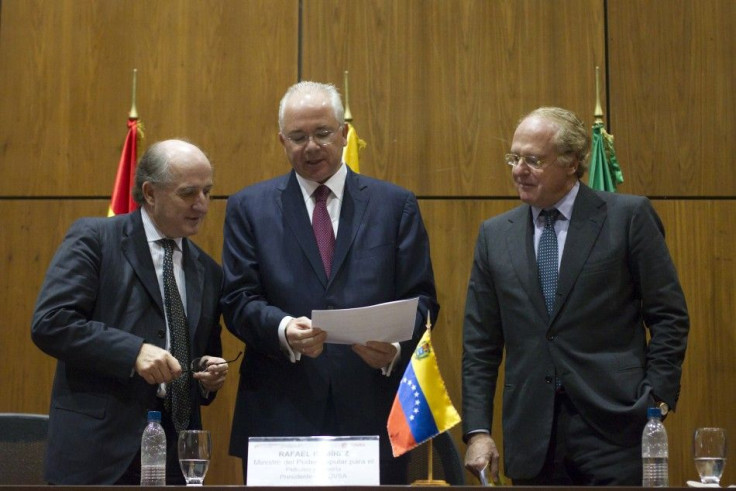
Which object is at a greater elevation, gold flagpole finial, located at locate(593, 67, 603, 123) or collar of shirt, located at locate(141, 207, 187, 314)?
gold flagpole finial, located at locate(593, 67, 603, 123)

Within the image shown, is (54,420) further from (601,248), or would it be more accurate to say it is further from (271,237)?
(601,248)

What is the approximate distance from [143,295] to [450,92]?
1.86 meters

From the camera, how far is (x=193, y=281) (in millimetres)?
3209

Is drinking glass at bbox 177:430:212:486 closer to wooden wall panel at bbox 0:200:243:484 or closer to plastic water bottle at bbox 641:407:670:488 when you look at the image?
plastic water bottle at bbox 641:407:670:488

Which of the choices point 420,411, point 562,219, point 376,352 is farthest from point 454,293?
point 420,411

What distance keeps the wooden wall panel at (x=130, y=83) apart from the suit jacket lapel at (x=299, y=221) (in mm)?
1106

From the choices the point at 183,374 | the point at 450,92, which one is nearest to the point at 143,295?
the point at 183,374

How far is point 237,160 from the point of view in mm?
4359

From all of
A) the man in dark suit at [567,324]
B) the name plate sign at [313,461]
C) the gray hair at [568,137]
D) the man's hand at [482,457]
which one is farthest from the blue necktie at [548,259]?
the name plate sign at [313,461]

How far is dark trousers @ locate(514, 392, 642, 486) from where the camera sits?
9.30ft

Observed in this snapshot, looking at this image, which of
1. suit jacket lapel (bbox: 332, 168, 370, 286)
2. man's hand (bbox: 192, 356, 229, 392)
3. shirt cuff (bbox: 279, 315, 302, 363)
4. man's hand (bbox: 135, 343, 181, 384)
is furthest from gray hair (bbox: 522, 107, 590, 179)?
man's hand (bbox: 135, 343, 181, 384)

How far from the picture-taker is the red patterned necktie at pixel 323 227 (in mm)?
3156

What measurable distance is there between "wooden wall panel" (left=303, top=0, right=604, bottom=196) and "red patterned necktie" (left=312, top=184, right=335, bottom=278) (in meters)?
1.10

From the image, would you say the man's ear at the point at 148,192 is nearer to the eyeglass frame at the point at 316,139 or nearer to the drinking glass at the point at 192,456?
the eyeglass frame at the point at 316,139
